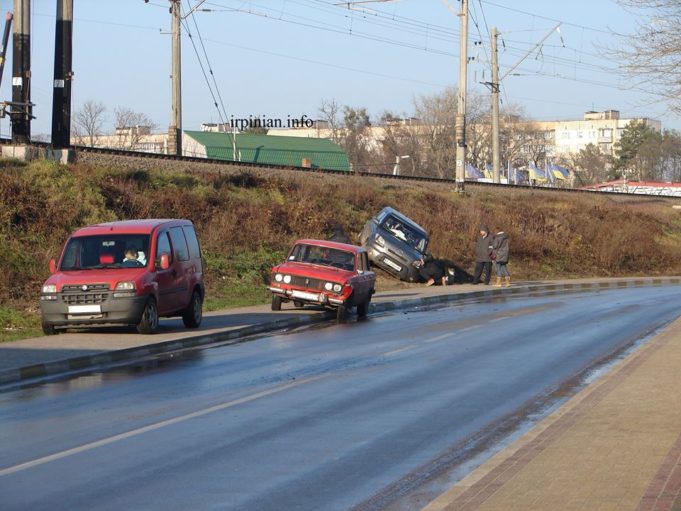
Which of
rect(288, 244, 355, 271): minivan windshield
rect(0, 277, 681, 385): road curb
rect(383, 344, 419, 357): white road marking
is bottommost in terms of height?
rect(0, 277, 681, 385): road curb

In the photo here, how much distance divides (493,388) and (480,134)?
380ft

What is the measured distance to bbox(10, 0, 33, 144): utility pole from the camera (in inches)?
1109

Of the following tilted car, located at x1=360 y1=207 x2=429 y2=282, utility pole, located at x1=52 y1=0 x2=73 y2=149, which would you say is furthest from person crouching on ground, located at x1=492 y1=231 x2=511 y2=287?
utility pole, located at x1=52 y1=0 x2=73 y2=149

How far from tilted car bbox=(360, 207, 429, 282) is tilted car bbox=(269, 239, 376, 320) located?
32.0 feet

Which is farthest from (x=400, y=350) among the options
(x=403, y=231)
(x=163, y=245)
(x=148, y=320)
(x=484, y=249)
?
(x=484, y=249)

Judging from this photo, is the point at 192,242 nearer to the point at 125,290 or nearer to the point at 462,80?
the point at 125,290

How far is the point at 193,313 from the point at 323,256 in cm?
511

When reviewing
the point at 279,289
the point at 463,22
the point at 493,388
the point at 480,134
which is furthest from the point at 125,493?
the point at 480,134

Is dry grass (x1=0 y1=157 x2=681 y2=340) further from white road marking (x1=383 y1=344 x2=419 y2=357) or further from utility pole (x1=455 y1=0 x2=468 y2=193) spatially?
white road marking (x1=383 y1=344 x2=419 y2=357)

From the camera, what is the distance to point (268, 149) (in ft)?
298

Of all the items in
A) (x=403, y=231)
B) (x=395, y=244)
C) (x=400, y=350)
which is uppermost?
(x=403, y=231)

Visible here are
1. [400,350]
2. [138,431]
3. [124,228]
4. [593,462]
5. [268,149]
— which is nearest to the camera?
[593,462]

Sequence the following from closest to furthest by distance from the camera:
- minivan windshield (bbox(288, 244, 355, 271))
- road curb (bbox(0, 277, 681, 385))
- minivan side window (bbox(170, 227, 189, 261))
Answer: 1. road curb (bbox(0, 277, 681, 385))
2. minivan side window (bbox(170, 227, 189, 261))
3. minivan windshield (bbox(288, 244, 355, 271))

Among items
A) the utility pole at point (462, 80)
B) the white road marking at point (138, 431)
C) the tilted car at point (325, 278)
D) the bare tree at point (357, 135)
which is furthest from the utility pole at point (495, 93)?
the bare tree at point (357, 135)
